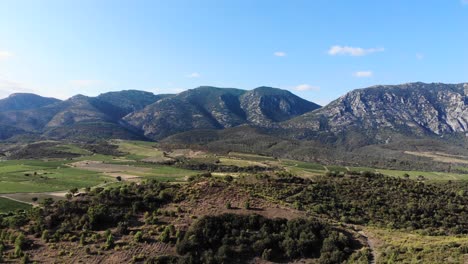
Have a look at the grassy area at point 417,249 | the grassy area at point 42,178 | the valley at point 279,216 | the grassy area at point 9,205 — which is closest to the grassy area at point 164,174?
the grassy area at point 42,178

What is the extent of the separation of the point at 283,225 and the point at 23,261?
29.1 meters

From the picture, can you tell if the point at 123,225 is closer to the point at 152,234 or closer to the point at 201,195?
the point at 152,234

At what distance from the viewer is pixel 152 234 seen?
43688mm

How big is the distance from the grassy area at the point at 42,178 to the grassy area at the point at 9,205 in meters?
14.6

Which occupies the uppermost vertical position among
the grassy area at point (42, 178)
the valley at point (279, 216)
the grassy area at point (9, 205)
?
the valley at point (279, 216)

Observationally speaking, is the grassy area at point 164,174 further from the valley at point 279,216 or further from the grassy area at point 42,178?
the valley at point 279,216

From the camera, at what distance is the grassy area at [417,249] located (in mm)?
31641

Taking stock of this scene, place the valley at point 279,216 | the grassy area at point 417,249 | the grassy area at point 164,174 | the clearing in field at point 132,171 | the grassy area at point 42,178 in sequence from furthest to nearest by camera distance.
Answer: the clearing in field at point 132,171 < the grassy area at point 164,174 < the grassy area at point 42,178 < the valley at point 279,216 < the grassy area at point 417,249

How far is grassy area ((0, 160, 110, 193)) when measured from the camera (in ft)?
326

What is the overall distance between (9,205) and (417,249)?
77.0 meters

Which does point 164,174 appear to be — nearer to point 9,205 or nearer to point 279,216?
point 9,205

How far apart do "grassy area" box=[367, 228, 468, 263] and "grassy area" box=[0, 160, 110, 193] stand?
87.1 m

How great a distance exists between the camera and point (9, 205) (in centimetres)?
7619

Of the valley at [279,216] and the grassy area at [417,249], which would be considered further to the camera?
the valley at [279,216]
